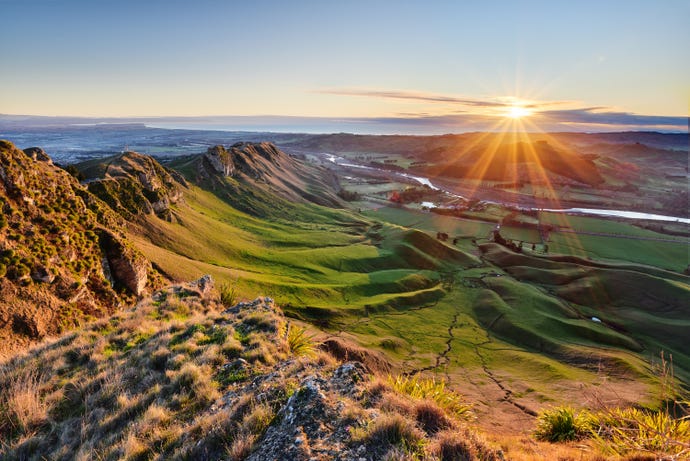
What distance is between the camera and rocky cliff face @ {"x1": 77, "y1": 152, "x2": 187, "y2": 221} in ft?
156

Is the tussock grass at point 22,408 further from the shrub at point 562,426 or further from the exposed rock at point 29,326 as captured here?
the shrub at point 562,426

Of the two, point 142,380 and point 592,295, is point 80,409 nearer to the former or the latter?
point 142,380

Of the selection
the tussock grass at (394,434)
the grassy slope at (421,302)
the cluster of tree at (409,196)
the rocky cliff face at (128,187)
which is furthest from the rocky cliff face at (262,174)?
the tussock grass at (394,434)

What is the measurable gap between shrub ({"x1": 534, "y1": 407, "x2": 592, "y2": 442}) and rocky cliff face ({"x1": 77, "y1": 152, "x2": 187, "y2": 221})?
51346mm

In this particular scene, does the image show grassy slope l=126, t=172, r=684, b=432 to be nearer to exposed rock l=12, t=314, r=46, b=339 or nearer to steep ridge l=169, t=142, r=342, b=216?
steep ridge l=169, t=142, r=342, b=216

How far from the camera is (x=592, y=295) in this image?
60.8m

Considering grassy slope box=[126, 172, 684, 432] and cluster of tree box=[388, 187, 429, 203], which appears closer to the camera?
grassy slope box=[126, 172, 684, 432]

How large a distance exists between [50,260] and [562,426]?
28653 mm

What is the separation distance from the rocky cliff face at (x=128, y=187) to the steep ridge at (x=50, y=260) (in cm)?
1615

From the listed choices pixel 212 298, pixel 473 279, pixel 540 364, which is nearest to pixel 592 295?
pixel 473 279

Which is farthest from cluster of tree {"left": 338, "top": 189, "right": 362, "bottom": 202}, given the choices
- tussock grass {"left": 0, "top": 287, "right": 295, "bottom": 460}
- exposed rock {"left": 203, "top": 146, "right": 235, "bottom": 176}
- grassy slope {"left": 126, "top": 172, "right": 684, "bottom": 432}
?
tussock grass {"left": 0, "top": 287, "right": 295, "bottom": 460}

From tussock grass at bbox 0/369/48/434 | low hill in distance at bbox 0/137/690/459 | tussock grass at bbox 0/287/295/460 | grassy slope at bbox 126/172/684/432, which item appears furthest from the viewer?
grassy slope at bbox 126/172/684/432

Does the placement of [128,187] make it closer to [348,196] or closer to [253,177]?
[253,177]

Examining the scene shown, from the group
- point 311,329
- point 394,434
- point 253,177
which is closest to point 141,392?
point 394,434
